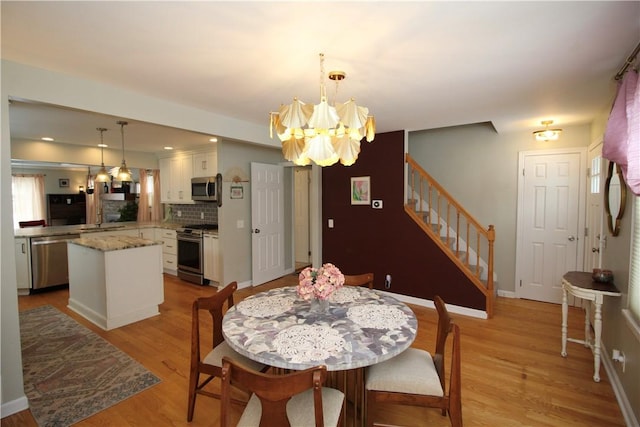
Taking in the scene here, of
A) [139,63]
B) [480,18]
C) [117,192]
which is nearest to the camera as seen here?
[480,18]

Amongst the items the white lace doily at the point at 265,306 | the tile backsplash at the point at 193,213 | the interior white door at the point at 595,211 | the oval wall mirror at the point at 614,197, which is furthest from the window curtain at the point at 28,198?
the interior white door at the point at 595,211

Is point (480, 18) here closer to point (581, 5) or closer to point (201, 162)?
point (581, 5)

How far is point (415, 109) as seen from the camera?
3.27m

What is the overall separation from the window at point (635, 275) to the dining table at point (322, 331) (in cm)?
Result: 148

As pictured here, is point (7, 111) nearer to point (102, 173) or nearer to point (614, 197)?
point (102, 173)

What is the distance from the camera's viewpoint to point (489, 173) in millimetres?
4512

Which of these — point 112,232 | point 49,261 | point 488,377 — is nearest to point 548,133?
point 488,377

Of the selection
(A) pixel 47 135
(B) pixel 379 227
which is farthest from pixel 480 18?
(A) pixel 47 135

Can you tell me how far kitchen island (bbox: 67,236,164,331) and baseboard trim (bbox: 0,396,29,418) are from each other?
1281 millimetres

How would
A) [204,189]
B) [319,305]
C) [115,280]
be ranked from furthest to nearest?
[204,189] < [115,280] < [319,305]

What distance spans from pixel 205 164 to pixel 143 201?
220cm

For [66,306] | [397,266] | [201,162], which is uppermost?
[201,162]

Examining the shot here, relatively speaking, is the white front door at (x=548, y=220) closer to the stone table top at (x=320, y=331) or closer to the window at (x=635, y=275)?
the window at (x=635, y=275)

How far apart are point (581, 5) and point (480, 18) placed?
442 mm
